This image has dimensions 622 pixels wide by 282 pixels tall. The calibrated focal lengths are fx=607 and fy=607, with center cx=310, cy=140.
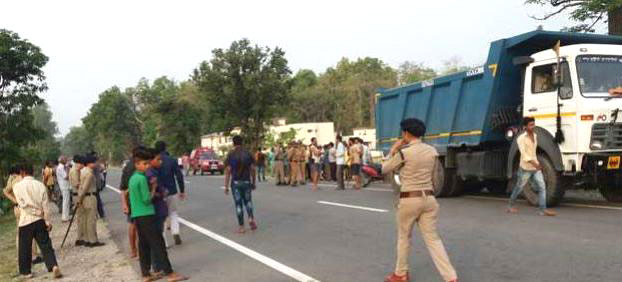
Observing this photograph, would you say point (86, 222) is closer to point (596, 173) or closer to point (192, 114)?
point (596, 173)

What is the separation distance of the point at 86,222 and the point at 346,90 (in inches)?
2720

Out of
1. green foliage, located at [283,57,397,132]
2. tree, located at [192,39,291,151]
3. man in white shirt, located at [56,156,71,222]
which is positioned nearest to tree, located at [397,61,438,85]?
green foliage, located at [283,57,397,132]

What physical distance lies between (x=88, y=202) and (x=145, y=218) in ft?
13.9

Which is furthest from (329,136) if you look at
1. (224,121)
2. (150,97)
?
(150,97)

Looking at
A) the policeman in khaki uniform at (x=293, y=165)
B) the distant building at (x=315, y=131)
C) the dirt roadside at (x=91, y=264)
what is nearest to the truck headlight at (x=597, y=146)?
the dirt roadside at (x=91, y=264)

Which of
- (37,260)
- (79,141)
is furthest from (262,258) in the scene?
(79,141)

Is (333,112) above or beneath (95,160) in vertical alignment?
above

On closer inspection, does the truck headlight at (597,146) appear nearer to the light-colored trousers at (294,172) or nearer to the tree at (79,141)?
the light-colored trousers at (294,172)

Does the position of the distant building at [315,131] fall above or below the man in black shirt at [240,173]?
above

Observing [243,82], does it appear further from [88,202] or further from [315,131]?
[88,202]

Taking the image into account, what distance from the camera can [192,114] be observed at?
235 feet

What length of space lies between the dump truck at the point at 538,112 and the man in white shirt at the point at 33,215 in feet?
28.2

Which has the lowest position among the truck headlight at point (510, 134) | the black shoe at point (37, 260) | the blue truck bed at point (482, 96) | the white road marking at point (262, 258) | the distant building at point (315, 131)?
the black shoe at point (37, 260)

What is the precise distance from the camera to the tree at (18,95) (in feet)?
77.2
